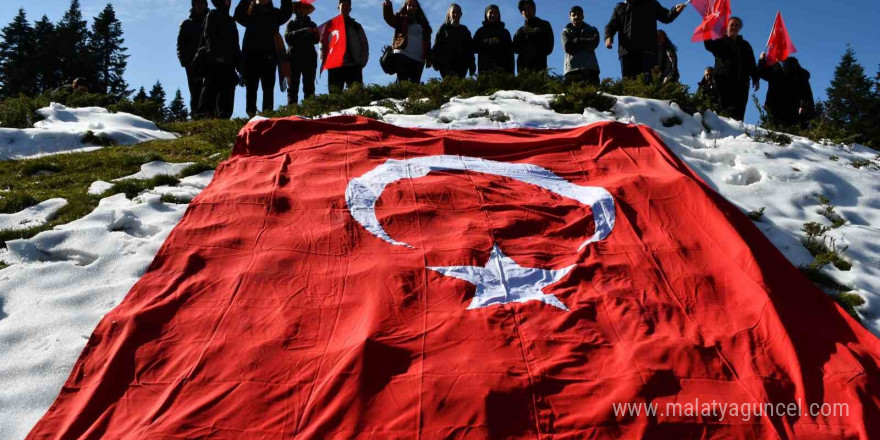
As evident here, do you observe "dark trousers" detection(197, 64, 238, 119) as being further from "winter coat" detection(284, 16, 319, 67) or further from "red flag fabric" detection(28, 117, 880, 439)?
"red flag fabric" detection(28, 117, 880, 439)

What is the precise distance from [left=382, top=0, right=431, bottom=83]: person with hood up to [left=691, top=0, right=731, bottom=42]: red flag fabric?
4.28m

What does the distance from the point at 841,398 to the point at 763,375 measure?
401 mm

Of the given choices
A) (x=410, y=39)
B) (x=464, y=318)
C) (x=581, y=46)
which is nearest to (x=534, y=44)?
(x=581, y=46)

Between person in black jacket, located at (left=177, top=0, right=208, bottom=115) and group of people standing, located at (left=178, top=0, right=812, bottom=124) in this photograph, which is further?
person in black jacket, located at (left=177, top=0, right=208, bottom=115)

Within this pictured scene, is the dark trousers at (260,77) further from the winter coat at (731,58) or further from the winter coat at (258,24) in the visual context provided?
the winter coat at (731,58)

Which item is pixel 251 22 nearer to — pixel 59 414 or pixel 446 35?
pixel 446 35

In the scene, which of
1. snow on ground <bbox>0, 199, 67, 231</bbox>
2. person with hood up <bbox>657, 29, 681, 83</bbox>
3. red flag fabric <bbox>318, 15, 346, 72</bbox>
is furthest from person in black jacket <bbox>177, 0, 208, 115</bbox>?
person with hood up <bbox>657, 29, 681, 83</bbox>

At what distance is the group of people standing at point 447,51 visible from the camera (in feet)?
30.4

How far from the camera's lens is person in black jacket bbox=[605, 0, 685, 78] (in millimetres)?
9242

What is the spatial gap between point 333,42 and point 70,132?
412 cm

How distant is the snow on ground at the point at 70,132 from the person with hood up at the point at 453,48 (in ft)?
14.1

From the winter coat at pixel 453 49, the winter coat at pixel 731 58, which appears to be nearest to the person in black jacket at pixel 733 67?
the winter coat at pixel 731 58

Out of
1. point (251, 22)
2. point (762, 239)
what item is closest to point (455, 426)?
point (762, 239)

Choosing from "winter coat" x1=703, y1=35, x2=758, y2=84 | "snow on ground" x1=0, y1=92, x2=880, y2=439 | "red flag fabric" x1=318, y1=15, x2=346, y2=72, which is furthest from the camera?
"red flag fabric" x1=318, y1=15, x2=346, y2=72
